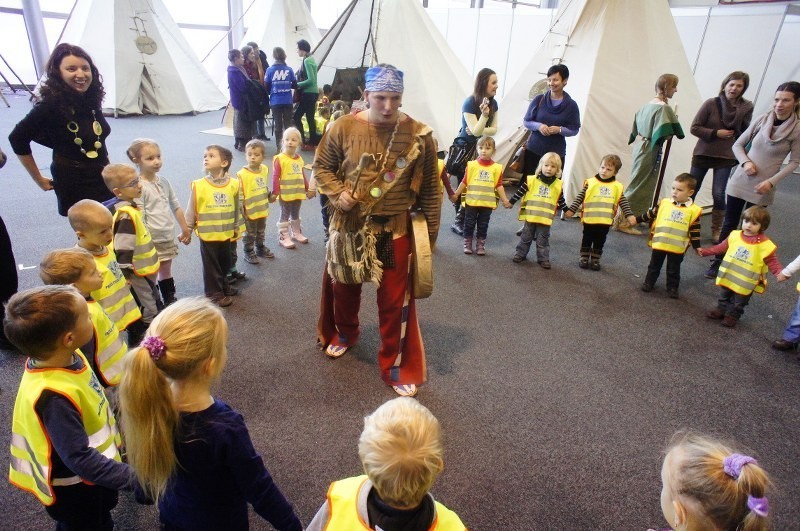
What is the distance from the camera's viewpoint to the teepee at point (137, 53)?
8.74 meters

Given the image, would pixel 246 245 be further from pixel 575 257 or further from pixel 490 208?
pixel 575 257

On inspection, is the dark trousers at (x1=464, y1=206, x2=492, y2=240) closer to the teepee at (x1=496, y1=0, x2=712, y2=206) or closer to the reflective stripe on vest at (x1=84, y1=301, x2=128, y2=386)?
the teepee at (x1=496, y1=0, x2=712, y2=206)

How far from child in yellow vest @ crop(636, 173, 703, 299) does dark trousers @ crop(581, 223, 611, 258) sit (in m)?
0.46

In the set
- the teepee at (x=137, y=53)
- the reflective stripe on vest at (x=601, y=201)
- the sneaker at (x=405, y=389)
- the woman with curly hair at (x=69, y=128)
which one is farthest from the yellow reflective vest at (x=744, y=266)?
the teepee at (x=137, y=53)

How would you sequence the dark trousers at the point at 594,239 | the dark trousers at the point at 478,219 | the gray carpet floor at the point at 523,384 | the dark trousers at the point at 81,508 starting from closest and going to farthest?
1. the dark trousers at the point at 81,508
2. the gray carpet floor at the point at 523,384
3. the dark trousers at the point at 594,239
4. the dark trousers at the point at 478,219

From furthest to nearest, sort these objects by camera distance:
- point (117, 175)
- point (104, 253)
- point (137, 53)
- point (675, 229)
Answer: point (137, 53) < point (675, 229) < point (117, 175) < point (104, 253)

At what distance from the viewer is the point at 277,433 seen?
223 cm

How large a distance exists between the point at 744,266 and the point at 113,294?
3.76 meters

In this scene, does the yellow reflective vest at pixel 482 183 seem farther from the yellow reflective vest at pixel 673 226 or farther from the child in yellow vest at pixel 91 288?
the child in yellow vest at pixel 91 288

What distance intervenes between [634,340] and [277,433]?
2.35m

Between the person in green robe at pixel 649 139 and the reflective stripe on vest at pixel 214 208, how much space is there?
12.5ft

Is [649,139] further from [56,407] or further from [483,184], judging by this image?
[56,407]

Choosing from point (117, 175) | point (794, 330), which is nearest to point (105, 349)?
point (117, 175)

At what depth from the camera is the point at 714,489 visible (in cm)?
110
